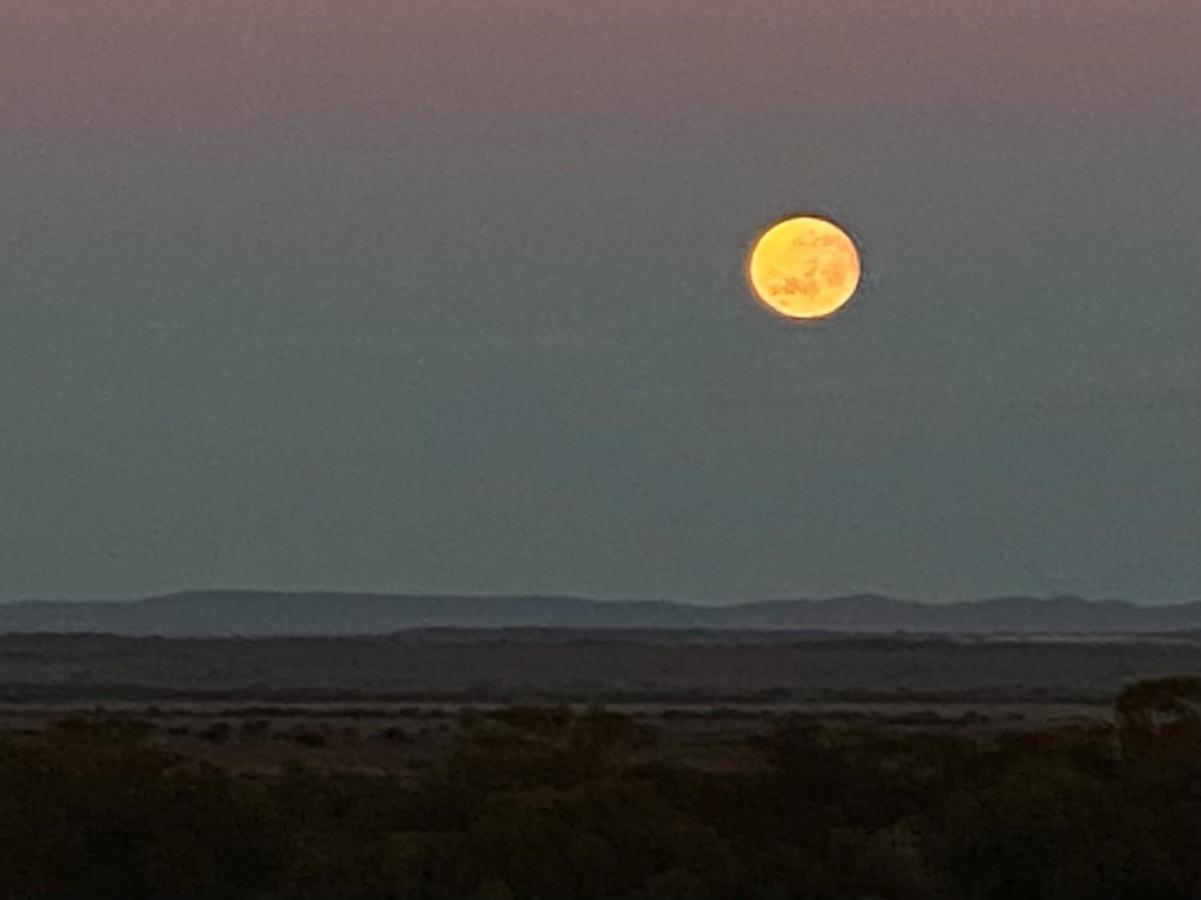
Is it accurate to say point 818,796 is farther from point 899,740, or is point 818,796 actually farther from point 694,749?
point 694,749

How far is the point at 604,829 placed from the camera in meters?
28.8

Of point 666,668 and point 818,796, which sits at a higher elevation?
point 666,668

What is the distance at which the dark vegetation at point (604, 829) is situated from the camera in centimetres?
2789

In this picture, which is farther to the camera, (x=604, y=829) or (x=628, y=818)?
(x=628, y=818)

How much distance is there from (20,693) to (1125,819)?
78.9 metres

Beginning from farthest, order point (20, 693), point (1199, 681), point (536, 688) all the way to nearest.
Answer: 1. point (536, 688)
2. point (20, 693)
3. point (1199, 681)

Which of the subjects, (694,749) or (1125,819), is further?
(694,749)

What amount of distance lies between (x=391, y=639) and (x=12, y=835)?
164 meters

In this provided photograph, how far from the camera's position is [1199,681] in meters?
37.8

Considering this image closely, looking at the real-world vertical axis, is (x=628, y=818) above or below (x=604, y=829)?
above

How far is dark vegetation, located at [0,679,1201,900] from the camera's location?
91.5 feet

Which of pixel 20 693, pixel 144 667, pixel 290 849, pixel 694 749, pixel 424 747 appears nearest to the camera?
pixel 290 849

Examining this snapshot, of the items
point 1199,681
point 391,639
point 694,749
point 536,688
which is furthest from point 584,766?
point 391,639

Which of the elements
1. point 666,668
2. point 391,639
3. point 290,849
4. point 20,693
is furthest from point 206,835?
point 391,639
